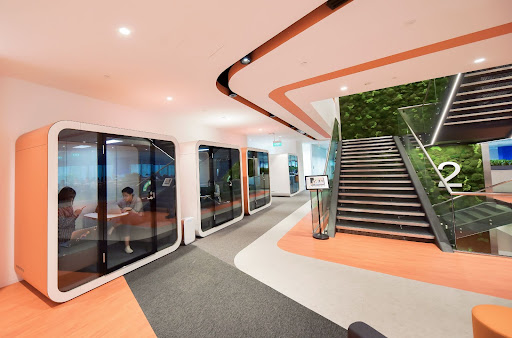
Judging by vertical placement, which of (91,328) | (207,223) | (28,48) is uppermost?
(28,48)

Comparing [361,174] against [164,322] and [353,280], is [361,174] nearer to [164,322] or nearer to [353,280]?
[353,280]

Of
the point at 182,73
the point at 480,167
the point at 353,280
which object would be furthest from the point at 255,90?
the point at 480,167

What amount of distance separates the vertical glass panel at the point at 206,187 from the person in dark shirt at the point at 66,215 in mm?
2631

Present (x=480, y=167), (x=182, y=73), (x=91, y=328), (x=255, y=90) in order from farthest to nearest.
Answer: (x=480, y=167) → (x=255, y=90) → (x=182, y=73) → (x=91, y=328)

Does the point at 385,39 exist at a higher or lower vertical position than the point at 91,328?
higher

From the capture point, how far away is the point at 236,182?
6.86m

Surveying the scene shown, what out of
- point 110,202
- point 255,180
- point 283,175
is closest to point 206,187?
point 110,202

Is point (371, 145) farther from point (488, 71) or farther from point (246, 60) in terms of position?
point (246, 60)

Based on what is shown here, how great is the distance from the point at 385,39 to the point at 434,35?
0.64 meters

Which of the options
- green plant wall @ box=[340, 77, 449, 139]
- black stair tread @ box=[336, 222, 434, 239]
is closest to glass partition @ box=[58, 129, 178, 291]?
black stair tread @ box=[336, 222, 434, 239]

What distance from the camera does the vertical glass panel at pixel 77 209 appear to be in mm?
2973

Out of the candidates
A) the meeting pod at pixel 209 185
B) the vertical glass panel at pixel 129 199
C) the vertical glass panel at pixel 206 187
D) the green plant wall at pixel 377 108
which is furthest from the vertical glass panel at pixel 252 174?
the green plant wall at pixel 377 108

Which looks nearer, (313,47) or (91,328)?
(91,328)

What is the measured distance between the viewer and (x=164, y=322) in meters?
2.31
